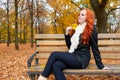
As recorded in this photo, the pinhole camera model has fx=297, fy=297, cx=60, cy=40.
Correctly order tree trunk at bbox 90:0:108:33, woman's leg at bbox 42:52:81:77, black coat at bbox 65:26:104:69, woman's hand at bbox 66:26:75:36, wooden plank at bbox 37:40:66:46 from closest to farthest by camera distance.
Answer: woman's leg at bbox 42:52:81:77
black coat at bbox 65:26:104:69
woman's hand at bbox 66:26:75:36
wooden plank at bbox 37:40:66:46
tree trunk at bbox 90:0:108:33

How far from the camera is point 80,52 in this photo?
551 cm

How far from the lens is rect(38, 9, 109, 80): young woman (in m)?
5.20

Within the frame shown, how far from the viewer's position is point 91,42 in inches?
221

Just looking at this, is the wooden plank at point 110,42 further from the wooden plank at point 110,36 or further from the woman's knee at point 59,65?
the woman's knee at point 59,65

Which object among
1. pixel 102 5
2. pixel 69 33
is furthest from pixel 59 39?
pixel 102 5

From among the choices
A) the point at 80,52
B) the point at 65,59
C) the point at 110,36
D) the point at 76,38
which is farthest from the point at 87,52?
the point at 110,36

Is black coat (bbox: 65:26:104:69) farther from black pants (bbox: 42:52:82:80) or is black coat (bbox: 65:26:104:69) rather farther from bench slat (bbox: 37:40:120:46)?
bench slat (bbox: 37:40:120:46)

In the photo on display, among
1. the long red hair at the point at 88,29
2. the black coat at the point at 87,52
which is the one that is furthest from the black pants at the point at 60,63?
the long red hair at the point at 88,29

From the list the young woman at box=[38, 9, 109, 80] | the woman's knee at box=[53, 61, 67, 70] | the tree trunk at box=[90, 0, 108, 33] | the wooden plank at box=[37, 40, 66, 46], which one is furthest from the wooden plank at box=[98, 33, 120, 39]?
the tree trunk at box=[90, 0, 108, 33]

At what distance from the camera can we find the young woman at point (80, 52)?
5.20 metres

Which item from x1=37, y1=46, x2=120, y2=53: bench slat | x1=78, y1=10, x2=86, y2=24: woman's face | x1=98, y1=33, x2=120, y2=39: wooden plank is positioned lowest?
x1=37, y1=46, x2=120, y2=53: bench slat

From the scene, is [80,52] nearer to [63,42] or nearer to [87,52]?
[87,52]

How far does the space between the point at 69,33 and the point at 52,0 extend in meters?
29.2

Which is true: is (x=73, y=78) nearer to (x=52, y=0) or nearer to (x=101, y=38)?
(x=101, y=38)
